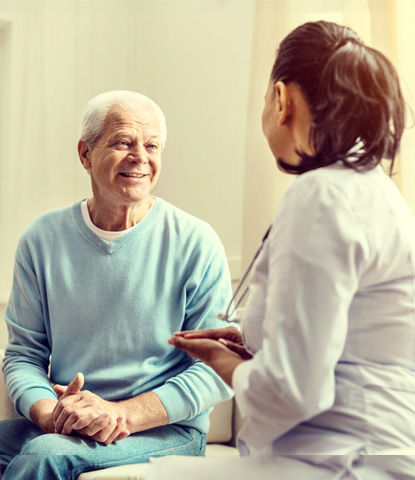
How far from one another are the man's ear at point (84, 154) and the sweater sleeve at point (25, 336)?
0.21m

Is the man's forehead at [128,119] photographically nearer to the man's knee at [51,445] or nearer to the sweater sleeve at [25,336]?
the sweater sleeve at [25,336]

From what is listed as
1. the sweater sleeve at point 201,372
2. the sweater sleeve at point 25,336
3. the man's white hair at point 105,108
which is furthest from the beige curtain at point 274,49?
the sweater sleeve at point 25,336

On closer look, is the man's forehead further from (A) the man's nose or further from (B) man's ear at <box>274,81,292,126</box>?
(B) man's ear at <box>274,81,292,126</box>

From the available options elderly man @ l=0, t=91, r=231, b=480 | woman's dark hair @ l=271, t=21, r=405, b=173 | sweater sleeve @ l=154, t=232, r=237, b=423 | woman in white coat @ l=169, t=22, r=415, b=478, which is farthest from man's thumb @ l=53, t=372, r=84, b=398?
woman's dark hair @ l=271, t=21, r=405, b=173

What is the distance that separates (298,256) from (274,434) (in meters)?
0.22

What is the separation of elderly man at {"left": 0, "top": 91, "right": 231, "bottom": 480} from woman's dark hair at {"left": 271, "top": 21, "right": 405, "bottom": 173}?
1.49 feet

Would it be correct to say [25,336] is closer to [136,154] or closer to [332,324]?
[136,154]

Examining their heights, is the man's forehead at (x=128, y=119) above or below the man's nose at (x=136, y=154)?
above

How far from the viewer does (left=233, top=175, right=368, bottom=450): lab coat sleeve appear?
2.23 feet

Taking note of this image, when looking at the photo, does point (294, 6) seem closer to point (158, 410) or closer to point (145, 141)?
point (145, 141)

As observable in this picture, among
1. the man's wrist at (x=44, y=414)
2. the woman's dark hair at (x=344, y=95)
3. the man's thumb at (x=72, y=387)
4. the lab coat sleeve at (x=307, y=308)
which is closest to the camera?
Answer: the lab coat sleeve at (x=307, y=308)

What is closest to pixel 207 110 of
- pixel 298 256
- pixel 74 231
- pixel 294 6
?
pixel 294 6

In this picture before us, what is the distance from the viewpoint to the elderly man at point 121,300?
118cm

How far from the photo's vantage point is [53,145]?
4.19 feet
